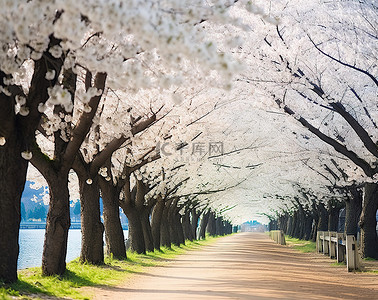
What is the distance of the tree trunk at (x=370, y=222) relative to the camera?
66.7 feet

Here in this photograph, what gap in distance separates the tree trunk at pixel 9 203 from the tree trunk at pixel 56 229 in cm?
230

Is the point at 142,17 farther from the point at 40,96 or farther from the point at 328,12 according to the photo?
the point at 328,12

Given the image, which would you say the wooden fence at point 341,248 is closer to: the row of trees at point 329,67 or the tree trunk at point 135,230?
the row of trees at point 329,67

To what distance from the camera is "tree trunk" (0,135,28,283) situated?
30.3 feet

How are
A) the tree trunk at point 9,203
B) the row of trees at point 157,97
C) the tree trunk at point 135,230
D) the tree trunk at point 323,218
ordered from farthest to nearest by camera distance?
the tree trunk at point 323,218, the tree trunk at point 135,230, the tree trunk at point 9,203, the row of trees at point 157,97

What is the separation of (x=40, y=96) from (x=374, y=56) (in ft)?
30.0

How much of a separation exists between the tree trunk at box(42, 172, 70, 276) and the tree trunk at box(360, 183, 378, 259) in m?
12.8

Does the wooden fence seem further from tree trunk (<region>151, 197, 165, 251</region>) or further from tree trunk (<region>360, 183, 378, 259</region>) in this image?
tree trunk (<region>151, 197, 165, 251</region>)

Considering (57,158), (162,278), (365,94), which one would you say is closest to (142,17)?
(57,158)

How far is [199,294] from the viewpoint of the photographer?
1006cm

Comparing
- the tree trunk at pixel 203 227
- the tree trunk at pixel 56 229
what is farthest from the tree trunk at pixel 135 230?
the tree trunk at pixel 203 227

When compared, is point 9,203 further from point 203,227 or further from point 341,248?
point 203,227

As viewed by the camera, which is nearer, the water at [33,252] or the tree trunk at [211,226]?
the water at [33,252]

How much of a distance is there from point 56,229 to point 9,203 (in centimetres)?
261
